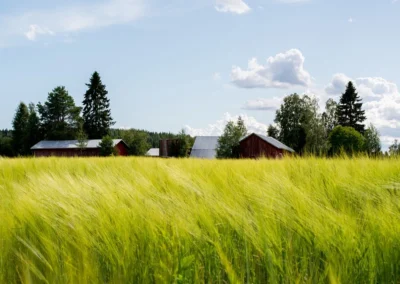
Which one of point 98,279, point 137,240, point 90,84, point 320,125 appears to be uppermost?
point 90,84

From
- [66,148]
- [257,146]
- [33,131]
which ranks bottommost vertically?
[257,146]

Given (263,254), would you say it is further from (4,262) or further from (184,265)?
(4,262)

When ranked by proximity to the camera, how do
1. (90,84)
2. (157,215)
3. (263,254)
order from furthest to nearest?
1. (90,84)
2. (157,215)
3. (263,254)

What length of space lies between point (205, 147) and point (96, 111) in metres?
22.2

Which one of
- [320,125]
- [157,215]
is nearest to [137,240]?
[157,215]

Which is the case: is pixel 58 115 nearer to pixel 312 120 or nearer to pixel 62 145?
pixel 62 145

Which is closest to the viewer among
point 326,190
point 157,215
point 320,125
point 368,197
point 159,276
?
point 159,276

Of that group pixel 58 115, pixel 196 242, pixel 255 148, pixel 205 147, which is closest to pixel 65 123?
pixel 58 115

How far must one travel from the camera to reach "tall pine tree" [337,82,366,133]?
55219 mm

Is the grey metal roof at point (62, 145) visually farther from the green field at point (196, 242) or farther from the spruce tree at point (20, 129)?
the green field at point (196, 242)

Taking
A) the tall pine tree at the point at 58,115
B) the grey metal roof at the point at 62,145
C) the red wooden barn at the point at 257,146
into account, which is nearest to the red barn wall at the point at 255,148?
the red wooden barn at the point at 257,146

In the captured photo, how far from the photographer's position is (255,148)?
131 feet

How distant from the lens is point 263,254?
4.72ft

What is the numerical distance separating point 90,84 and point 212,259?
63499 mm
